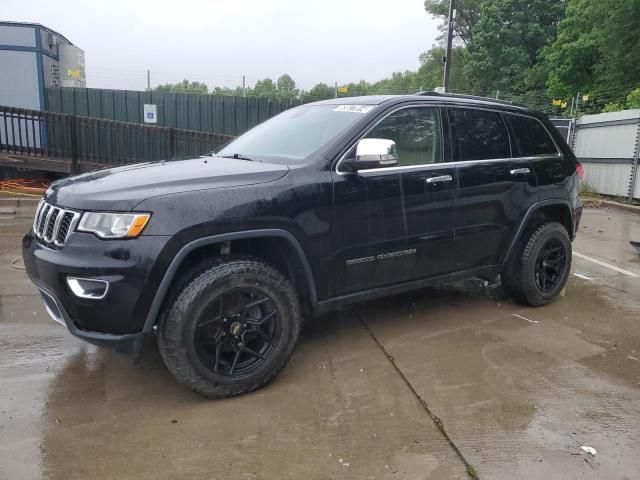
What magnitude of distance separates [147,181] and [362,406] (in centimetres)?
177

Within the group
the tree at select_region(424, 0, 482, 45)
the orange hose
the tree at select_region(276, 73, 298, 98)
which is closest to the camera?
the orange hose

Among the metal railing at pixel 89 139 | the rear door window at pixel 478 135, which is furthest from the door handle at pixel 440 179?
the metal railing at pixel 89 139

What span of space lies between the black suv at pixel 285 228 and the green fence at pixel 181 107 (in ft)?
34.0

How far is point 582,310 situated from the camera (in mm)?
4754

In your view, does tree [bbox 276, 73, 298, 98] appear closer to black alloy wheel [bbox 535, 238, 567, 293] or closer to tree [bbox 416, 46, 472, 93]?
tree [bbox 416, 46, 472, 93]

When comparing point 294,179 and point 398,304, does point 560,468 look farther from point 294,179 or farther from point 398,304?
point 398,304

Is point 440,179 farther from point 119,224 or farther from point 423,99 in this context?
point 119,224

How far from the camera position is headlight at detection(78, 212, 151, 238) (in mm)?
2703

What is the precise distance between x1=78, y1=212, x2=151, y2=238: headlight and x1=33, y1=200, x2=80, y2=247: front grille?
147 mm

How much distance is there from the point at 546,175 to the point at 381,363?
2.32 m

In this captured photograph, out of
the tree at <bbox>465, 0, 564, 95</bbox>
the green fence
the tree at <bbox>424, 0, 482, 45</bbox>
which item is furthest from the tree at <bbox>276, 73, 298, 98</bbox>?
the tree at <bbox>424, 0, 482, 45</bbox>

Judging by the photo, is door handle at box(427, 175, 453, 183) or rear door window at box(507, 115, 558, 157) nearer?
door handle at box(427, 175, 453, 183)

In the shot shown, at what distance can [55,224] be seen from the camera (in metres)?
2.90

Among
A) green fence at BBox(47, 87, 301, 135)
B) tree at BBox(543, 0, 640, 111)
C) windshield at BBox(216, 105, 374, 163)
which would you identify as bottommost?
windshield at BBox(216, 105, 374, 163)
